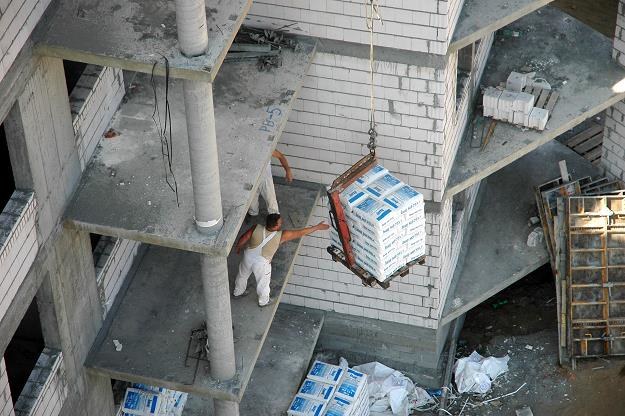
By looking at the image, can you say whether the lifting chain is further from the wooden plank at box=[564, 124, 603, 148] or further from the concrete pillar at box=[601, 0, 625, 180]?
the wooden plank at box=[564, 124, 603, 148]

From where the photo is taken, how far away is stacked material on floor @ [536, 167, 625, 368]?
21156 millimetres

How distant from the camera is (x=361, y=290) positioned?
67.7 ft

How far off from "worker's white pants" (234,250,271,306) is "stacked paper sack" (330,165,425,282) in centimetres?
117

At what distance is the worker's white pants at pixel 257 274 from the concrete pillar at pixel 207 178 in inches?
46.3

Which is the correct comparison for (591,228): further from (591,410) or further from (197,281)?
(197,281)

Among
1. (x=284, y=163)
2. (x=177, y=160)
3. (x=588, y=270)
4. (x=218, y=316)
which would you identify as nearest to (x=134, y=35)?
(x=177, y=160)

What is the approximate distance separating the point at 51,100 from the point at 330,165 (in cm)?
515

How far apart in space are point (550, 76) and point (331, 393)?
19.1 ft

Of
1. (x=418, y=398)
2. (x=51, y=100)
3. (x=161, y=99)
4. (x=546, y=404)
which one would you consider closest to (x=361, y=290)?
(x=418, y=398)

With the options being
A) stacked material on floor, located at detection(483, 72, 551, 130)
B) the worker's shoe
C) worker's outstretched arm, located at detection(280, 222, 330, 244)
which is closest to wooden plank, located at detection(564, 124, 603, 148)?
stacked material on floor, located at detection(483, 72, 551, 130)

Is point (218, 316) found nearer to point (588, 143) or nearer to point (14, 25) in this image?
point (14, 25)

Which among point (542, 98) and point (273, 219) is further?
point (542, 98)

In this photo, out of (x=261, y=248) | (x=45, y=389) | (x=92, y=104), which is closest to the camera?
(x=45, y=389)

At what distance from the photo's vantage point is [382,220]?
655 inches
